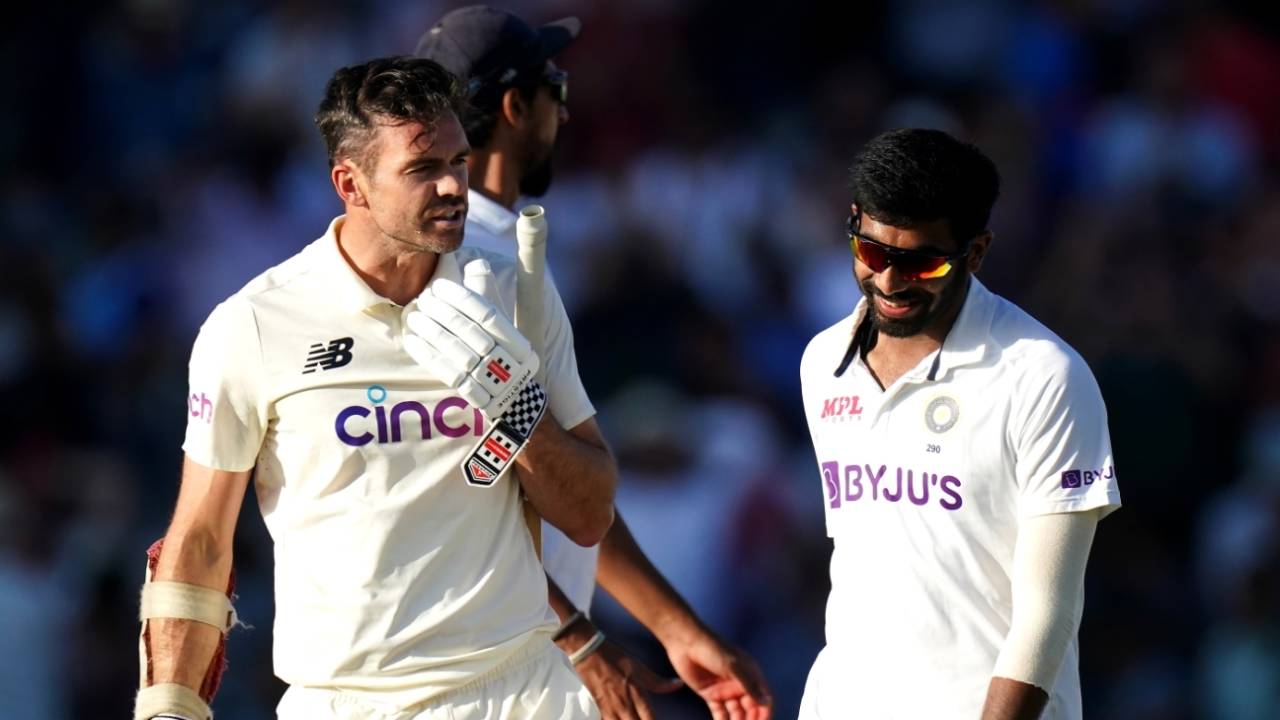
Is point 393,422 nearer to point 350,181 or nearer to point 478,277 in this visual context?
point 478,277

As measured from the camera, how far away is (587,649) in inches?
211

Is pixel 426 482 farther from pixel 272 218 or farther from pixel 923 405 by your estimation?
pixel 272 218

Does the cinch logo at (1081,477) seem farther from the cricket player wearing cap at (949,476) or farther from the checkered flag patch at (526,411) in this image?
the checkered flag patch at (526,411)

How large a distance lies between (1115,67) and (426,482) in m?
7.93

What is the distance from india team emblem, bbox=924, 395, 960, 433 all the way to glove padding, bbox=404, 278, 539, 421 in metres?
0.93

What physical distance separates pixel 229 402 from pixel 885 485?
1491mm

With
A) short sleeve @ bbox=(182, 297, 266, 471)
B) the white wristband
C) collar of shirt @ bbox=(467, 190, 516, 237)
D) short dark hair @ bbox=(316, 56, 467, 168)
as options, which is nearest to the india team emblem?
short dark hair @ bbox=(316, 56, 467, 168)

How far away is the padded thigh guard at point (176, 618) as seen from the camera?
15.3 feet

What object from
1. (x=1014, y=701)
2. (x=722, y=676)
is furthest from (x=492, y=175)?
(x=1014, y=701)

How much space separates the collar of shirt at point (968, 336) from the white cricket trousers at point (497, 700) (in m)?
1.07

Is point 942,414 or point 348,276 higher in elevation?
point 348,276

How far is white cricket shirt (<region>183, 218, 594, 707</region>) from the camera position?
464 centimetres

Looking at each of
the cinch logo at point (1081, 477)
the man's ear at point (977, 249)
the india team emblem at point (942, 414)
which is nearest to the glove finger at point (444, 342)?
the india team emblem at point (942, 414)

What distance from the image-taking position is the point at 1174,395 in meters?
9.84
